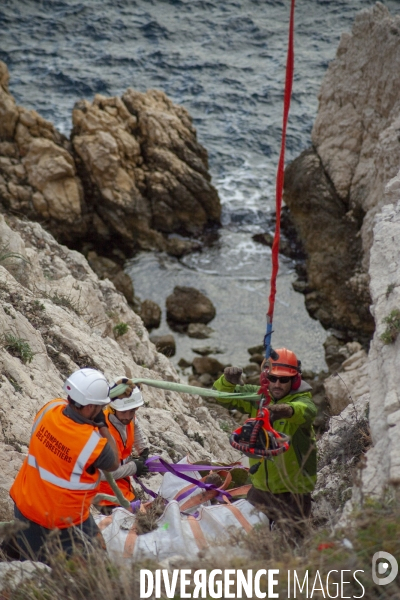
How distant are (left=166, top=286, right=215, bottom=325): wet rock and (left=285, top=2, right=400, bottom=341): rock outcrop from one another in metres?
2.83

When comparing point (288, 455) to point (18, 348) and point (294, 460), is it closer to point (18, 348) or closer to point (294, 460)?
point (294, 460)

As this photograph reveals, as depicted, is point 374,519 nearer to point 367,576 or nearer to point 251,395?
point 367,576

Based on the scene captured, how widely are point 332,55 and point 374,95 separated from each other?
1391 centimetres

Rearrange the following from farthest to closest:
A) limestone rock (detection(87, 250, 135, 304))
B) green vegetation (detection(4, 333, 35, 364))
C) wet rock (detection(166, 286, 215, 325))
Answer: limestone rock (detection(87, 250, 135, 304))
wet rock (detection(166, 286, 215, 325))
green vegetation (detection(4, 333, 35, 364))

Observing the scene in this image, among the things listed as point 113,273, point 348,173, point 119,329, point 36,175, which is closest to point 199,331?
point 113,273

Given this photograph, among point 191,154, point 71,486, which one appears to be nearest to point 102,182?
point 191,154

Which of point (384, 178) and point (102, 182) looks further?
point (102, 182)

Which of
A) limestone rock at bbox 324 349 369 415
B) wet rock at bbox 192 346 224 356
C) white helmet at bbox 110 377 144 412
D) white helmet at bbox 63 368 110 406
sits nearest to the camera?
white helmet at bbox 63 368 110 406

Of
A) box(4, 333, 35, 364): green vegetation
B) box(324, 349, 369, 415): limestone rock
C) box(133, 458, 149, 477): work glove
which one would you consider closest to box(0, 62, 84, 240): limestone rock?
box(324, 349, 369, 415): limestone rock

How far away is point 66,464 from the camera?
437cm

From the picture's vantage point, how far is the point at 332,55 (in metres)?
29.4

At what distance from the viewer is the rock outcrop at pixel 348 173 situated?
16.2 m

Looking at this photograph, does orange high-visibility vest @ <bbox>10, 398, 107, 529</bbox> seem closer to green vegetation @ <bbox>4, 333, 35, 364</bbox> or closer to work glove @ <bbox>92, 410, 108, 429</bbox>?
work glove @ <bbox>92, 410, 108, 429</bbox>

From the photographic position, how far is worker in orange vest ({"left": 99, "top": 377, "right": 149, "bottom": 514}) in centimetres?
532
